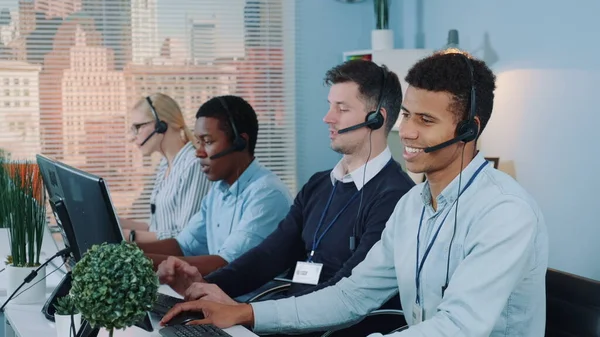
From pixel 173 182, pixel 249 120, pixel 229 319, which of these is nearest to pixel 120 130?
pixel 173 182

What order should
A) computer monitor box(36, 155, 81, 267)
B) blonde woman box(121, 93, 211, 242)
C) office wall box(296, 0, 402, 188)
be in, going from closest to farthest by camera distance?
computer monitor box(36, 155, 81, 267) → blonde woman box(121, 93, 211, 242) → office wall box(296, 0, 402, 188)

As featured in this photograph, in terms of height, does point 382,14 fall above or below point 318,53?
above

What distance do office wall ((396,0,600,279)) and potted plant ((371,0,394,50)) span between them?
778mm

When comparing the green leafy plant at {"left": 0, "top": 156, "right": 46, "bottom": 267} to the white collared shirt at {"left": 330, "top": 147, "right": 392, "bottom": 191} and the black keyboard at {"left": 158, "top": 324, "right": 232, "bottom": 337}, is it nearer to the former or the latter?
the black keyboard at {"left": 158, "top": 324, "right": 232, "bottom": 337}

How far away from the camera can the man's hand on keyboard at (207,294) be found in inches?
87.5

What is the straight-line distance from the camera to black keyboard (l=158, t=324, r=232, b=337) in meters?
1.94

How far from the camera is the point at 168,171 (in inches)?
167

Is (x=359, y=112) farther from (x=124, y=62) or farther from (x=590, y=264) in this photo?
(x=124, y=62)

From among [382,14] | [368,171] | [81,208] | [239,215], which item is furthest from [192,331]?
[382,14]

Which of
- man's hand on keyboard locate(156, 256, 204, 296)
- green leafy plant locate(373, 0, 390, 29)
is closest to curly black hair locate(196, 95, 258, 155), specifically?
man's hand on keyboard locate(156, 256, 204, 296)

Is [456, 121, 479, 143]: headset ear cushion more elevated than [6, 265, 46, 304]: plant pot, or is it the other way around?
[456, 121, 479, 143]: headset ear cushion

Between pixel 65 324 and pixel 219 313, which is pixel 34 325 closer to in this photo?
pixel 65 324

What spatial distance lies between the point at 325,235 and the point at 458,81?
0.99 m

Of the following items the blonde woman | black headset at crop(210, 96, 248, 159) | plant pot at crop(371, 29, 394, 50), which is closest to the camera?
black headset at crop(210, 96, 248, 159)
